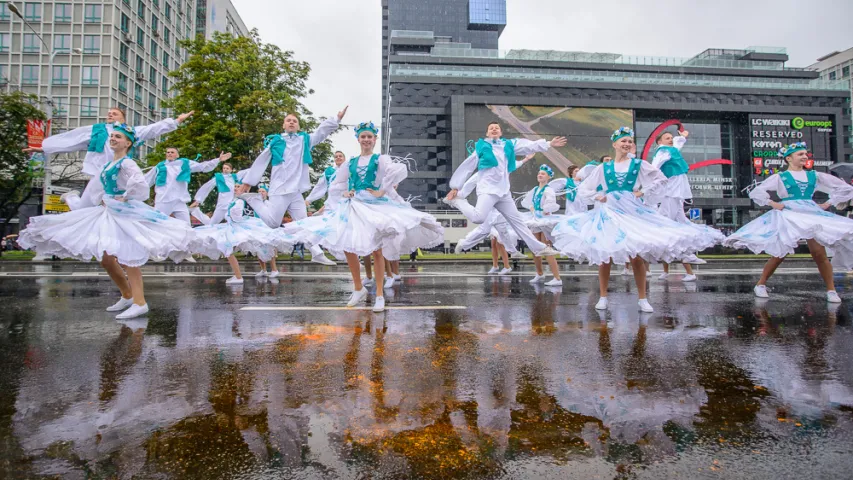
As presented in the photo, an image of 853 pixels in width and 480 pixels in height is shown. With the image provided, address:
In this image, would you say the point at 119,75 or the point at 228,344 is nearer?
the point at 228,344

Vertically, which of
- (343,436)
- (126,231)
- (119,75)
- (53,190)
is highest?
(119,75)

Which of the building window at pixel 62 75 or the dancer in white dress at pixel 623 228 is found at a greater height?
the building window at pixel 62 75

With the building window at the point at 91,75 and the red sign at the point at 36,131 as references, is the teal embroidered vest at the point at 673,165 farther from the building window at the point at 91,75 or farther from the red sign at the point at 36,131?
the building window at the point at 91,75

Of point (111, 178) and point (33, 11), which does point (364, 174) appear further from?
point (33, 11)

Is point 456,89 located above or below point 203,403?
above

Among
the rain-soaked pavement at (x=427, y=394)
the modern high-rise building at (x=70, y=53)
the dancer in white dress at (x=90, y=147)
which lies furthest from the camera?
the modern high-rise building at (x=70, y=53)

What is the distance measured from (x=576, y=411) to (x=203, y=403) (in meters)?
2.04

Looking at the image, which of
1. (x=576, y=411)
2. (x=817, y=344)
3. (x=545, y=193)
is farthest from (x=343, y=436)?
(x=545, y=193)

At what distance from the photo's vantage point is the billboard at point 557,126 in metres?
52.5

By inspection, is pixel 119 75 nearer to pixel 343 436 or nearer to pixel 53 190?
pixel 53 190

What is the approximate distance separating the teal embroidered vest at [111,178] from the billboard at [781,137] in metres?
61.8

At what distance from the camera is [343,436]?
7.87 feet


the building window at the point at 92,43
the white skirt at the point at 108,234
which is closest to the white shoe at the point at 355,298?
the white skirt at the point at 108,234

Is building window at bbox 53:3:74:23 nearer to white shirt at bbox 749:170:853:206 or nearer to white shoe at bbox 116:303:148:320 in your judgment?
white shoe at bbox 116:303:148:320
